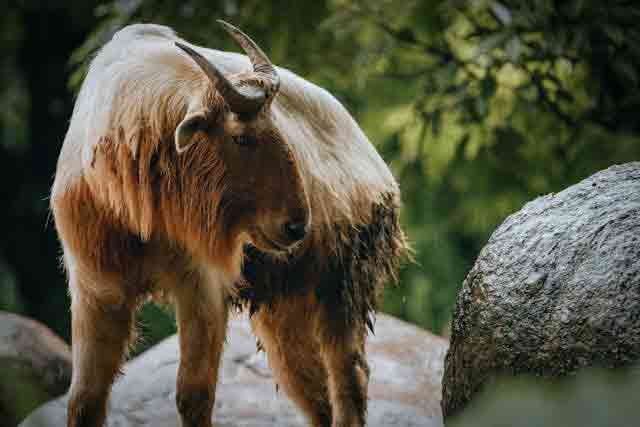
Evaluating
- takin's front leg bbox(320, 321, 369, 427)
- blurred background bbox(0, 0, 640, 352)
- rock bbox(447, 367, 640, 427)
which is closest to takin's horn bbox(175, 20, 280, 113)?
takin's front leg bbox(320, 321, 369, 427)

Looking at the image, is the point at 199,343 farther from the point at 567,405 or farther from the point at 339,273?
the point at 567,405

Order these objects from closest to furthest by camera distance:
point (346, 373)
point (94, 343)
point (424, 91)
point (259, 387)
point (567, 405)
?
point (567, 405) → point (94, 343) → point (346, 373) → point (259, 387) → point (424, 91)

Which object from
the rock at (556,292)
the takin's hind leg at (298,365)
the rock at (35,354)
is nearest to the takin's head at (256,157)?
the rock at (556,292)

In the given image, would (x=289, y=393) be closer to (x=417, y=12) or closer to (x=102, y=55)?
(x=102, y=55)

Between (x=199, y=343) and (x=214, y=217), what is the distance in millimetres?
648

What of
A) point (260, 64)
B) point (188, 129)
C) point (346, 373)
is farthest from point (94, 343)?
point (260, 64)

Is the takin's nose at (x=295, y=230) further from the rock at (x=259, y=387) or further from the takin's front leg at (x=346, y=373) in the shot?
the rock at (x=259, y=387)

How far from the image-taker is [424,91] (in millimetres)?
6312

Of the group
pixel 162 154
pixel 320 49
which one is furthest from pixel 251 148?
pixel 320 49

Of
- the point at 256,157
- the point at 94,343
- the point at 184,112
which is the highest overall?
the point at 184,112

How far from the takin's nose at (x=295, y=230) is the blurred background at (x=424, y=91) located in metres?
1.88

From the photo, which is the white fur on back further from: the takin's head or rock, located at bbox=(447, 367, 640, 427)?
rock, located at bbox=(447, 367, 640, 427)

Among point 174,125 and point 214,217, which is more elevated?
point 174,125

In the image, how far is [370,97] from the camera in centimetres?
806
